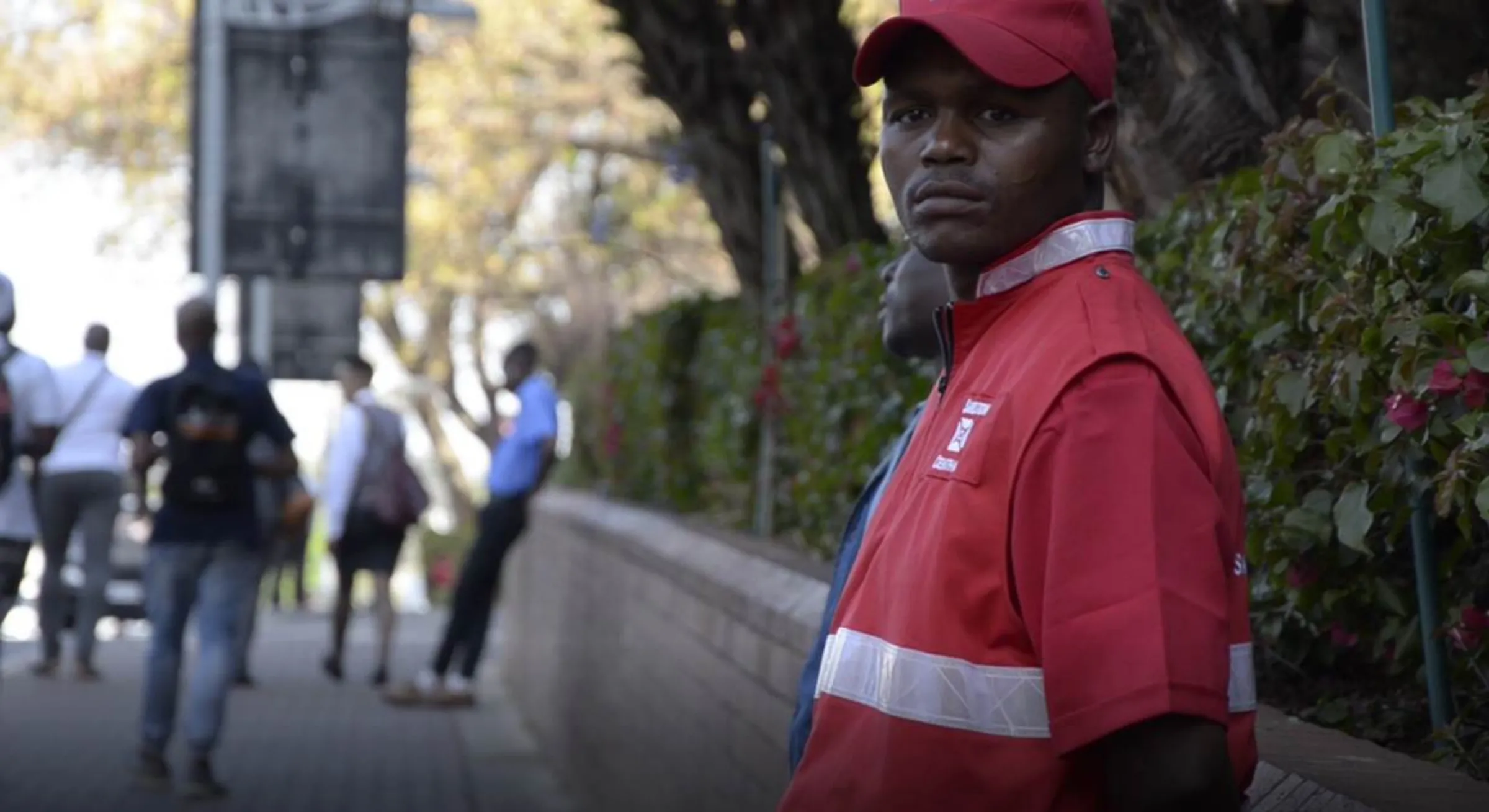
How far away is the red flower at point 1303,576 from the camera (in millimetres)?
3912

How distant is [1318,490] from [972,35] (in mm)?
1693

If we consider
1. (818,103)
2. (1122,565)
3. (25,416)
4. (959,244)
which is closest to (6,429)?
(25,416)

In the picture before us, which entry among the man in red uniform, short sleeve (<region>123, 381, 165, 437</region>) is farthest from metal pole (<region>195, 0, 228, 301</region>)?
the man in red uniform

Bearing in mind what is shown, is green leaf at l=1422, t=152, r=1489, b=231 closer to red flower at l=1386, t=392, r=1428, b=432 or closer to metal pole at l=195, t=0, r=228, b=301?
red flower at l=1386, t=392, r=1428, b=432

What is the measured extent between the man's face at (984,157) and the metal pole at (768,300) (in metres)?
6.16

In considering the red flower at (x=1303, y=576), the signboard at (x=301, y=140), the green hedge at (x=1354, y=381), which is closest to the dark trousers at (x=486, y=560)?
the signboard at (x=301, y=140)

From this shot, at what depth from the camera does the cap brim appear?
94.0 inches

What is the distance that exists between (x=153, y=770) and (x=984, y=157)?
813cm

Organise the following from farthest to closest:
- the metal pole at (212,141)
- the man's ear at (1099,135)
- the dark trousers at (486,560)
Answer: the metal pole at (212,141), the dark trousers at (486,560), the man's ear at (1099,135)

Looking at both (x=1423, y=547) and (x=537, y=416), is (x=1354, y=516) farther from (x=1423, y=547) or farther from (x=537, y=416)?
(x=537, y=416)

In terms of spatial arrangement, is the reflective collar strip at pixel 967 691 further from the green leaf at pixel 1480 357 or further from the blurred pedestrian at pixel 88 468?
the blurred pedestrian at pixel 88 468

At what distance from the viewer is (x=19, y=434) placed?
33.3 feet

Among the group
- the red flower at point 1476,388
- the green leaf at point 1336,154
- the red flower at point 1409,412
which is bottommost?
the red flower at point 1409,412

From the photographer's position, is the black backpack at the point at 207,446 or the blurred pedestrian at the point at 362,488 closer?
the black backpack at the point at 207,446
